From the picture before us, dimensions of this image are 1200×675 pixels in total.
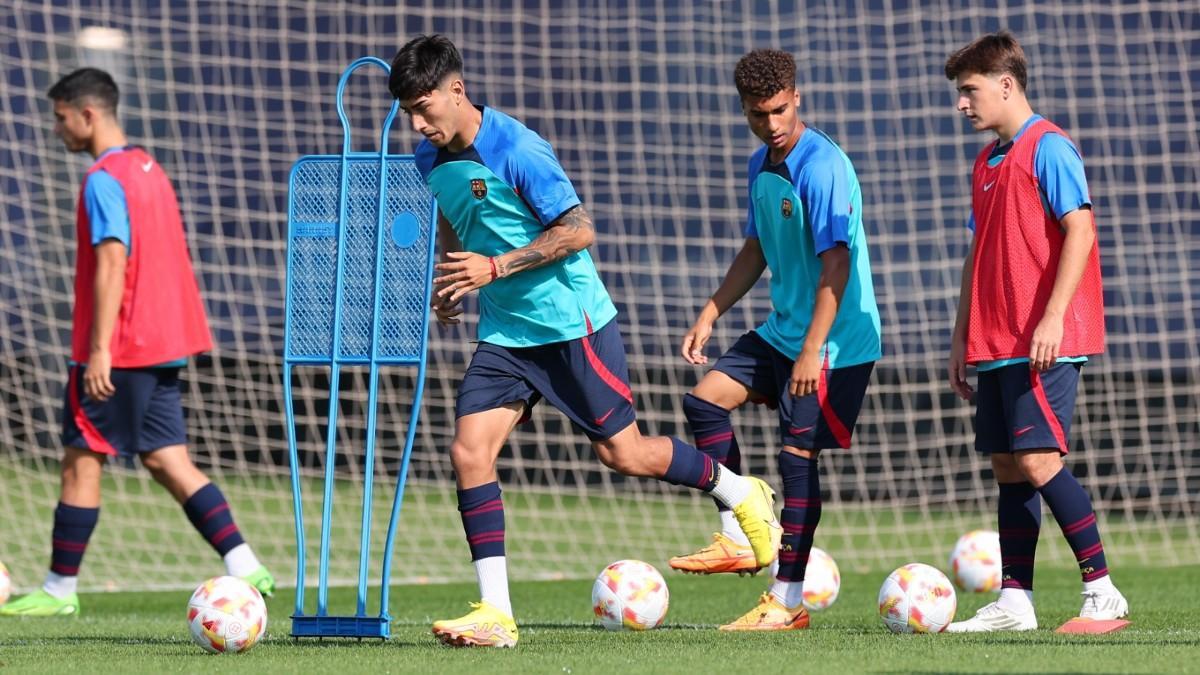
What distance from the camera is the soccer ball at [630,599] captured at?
17.6ft

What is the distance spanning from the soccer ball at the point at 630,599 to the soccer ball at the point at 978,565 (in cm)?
207

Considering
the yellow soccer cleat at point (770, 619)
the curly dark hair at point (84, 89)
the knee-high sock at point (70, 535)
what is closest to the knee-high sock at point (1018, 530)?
the yellow soccer cleat at point (770, 619)

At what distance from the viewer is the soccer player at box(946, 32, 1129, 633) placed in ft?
16.0

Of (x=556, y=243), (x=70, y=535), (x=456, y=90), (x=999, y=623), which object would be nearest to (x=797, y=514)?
(x=999, y=623)

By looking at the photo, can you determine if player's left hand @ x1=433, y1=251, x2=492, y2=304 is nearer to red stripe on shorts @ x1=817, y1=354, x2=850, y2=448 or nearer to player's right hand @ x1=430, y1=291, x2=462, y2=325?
player's right hand @ x1=430, y1=291, x2=462, y2=325

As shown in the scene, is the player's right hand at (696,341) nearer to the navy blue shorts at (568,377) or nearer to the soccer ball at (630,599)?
the navy blue shorts at (568,377)

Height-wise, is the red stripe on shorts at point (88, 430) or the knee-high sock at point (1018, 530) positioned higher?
the red stripe on shorts at point (88, 430)

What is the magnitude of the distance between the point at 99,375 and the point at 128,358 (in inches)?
10.1

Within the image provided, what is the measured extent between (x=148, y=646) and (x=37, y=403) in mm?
8407

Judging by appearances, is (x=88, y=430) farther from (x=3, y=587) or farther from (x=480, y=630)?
(x=480, y=630)

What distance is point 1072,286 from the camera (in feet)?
15.6

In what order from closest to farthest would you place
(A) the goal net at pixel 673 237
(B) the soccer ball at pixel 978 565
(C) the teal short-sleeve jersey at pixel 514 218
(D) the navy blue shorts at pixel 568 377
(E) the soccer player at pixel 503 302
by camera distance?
(E) the soccer player at pixel 503 302, (C) the teal short-sleeve jersey at pixel 514 218, (D) the navy blue shorts at pixel 568 377, (B) the soccer ball at pixel 978 565, (A) the goal net at pixel 673 237

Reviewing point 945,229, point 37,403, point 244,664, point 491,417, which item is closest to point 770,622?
point 491,417

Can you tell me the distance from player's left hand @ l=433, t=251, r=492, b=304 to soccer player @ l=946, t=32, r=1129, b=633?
4.84 feet
